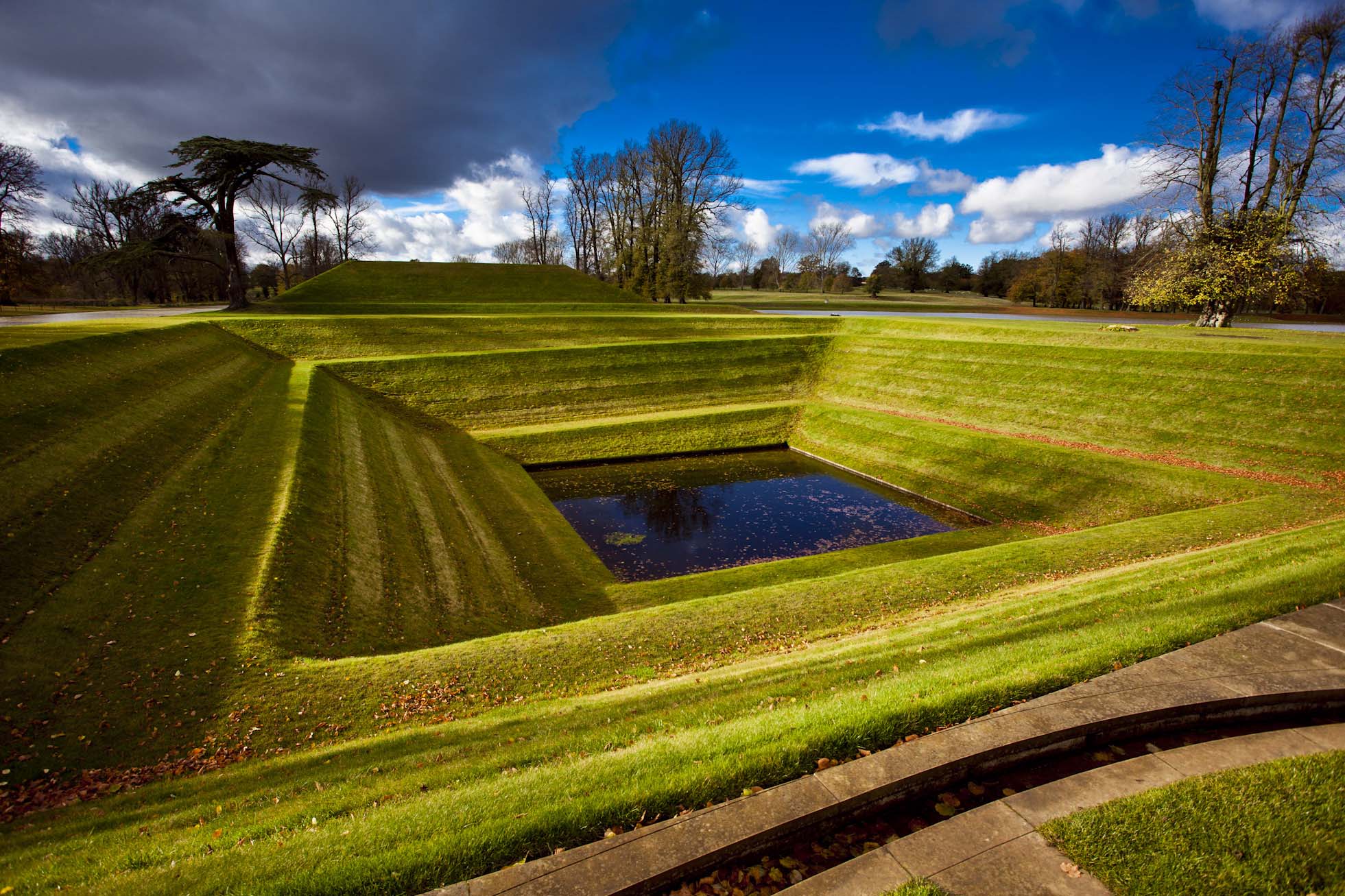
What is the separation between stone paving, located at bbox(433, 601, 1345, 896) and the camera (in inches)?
147

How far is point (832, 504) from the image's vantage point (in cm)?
2027

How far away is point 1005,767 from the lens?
4.79 meters

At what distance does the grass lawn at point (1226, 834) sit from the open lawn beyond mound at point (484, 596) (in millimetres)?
1460

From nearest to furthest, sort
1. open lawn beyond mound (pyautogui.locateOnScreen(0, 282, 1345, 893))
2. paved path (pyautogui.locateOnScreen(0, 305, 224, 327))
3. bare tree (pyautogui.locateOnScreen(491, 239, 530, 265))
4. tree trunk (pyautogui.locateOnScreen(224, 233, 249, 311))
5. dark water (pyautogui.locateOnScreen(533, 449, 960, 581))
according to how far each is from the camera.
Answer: open lawn beyond mound (pyautogui.locateOnScreen(0, 282, 1345, 893))
dark water (pyautogui.locateOnScreen(533, 449, 960, 581))
paved path (pyautogui.locateOnScreen(0, 305, 224, 327))
tree trunk (pyautogui.locateOnScreen(224, 233, 249, 311))
bare tree (pyautogui.locateOnScreen(491, 239, 530, 265))

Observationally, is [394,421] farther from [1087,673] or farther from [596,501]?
[1087,673]

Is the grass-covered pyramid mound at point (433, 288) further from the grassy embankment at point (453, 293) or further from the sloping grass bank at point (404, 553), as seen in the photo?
the sloping grass bank at point (404, 553)

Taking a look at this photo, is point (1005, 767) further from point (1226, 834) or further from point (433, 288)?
point (433, 288)

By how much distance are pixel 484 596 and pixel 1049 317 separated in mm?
48576

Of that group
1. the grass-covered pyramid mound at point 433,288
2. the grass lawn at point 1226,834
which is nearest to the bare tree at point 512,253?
the grass-covered pyramid mound at point 433,288

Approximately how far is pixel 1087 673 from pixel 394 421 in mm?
25468

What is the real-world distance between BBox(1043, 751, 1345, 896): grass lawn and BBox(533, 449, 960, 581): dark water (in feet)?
38.6

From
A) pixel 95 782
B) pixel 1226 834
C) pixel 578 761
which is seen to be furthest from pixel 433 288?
pixel 1226 834

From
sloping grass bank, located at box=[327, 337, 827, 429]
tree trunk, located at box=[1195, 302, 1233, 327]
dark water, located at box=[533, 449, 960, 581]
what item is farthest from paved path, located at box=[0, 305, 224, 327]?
tree trunk, located at box=[1195, 302, 1233, 327]

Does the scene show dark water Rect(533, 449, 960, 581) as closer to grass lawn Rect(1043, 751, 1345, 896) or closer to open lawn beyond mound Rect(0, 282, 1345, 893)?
open lawn beyond mound Rect(0, 282, 1345, 893)
